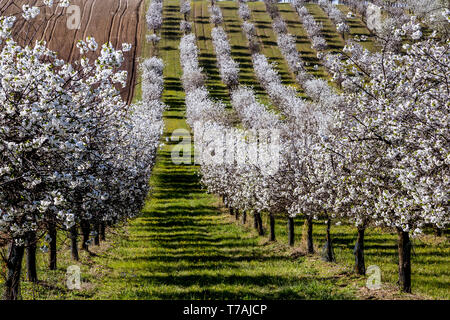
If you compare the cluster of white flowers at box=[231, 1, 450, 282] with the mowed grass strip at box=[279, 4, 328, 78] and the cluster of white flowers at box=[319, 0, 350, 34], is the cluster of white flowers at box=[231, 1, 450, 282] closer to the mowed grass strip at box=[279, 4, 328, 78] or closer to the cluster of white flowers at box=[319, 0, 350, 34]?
the mowed grass strip at box=[279, 4, 328, 78]

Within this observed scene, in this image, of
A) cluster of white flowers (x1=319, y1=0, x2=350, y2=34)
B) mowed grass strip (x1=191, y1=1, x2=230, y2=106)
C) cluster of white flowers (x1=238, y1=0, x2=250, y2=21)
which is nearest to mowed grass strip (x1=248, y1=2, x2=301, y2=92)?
cluster of white flowers (x1=238, y1=0, x2=250, y2=21)

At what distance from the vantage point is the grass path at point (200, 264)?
1552 cm

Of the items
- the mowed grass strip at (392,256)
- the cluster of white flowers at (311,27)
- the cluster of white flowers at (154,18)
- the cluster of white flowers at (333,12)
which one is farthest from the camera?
the cluster of white flowers at (333,12)

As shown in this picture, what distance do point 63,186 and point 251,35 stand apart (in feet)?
483

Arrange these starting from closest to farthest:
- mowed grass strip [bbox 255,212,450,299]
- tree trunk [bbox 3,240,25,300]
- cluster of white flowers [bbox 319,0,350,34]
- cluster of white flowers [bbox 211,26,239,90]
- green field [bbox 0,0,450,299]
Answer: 1. tree trunk [bbox 3,240,25,300]
2. green field [bbox 0,0,450,299]
3. mowed grass strip [bbox 255,212,450,299]
4. cluster of white flowers [bbox 211,26,239,90]
5. cluster of white flowers [bbox 319,0,350,34]

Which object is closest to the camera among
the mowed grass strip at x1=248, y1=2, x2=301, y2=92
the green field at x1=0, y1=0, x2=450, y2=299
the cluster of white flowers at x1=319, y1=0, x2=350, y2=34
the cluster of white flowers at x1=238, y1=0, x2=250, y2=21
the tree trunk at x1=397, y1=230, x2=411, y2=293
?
the tree trunk at x1=397, y1=230, x2=411, y2=293

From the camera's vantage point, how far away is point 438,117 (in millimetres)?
9484

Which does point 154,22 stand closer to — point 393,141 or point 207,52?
point 207,52

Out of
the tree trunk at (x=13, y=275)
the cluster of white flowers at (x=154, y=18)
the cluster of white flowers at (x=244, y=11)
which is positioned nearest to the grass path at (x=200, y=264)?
the tree trunk at (x=13, y=275)

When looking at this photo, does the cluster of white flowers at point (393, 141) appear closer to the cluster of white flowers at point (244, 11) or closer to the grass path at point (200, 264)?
the grass path at point (200, 264)

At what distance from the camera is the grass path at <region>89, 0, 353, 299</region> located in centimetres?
1552

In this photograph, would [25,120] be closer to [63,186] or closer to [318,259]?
[63,186]

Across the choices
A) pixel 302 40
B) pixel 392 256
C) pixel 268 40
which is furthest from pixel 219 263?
pixel 302 40
